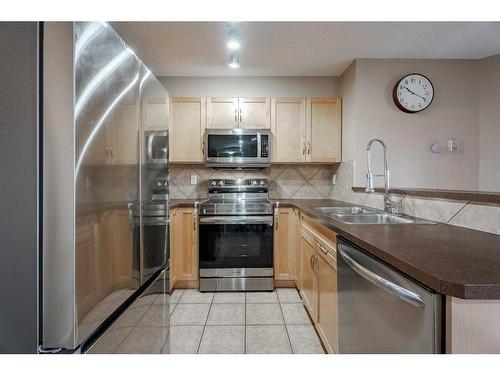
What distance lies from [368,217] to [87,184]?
6.22ft

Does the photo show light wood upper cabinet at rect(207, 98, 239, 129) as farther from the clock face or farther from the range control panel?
the clock face

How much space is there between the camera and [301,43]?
2.41m

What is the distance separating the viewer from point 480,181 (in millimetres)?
2766

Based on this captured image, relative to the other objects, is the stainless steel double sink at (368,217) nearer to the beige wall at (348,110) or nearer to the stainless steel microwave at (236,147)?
the beige wall at (348,110)

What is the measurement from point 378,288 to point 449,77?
2739 mm

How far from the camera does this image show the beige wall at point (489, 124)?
105 inches

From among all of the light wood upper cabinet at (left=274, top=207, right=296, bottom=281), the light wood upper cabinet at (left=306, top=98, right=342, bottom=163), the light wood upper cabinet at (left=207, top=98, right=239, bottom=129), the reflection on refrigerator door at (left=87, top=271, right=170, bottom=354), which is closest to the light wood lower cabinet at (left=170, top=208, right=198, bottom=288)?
the light wood upper cabinet at (left=274, top=207, right=296, bottom=281)

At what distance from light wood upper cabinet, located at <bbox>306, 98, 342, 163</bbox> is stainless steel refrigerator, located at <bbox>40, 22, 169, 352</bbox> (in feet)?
7.55

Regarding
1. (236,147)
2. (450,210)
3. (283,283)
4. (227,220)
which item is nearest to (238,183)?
(236,147)

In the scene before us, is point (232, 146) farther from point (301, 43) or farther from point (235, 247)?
point (301, 43)

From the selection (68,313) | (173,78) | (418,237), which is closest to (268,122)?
(173,78)

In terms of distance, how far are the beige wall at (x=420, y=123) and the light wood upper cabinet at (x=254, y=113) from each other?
3.01 ft
